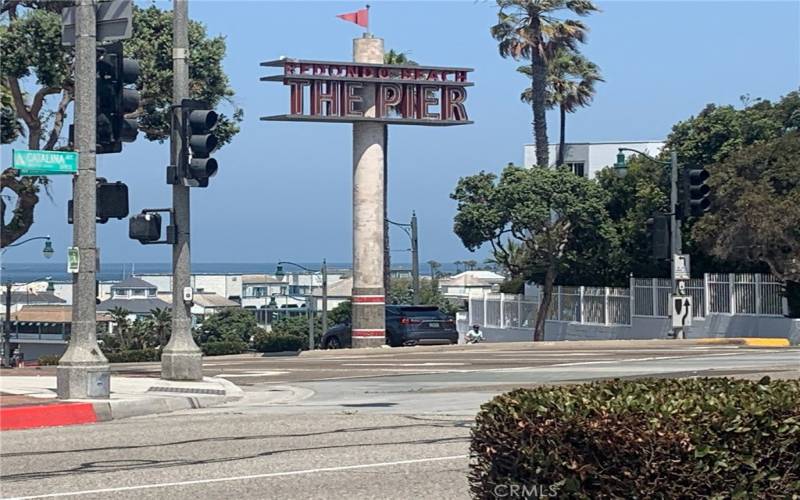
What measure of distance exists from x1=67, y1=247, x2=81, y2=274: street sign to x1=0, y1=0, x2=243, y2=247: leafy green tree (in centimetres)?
1147

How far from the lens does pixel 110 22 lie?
667 inches

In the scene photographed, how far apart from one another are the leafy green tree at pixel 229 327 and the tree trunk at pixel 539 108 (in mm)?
27737

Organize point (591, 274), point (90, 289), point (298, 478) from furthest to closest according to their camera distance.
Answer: point (591, 274) < point (90, 289) < point (298, 478)

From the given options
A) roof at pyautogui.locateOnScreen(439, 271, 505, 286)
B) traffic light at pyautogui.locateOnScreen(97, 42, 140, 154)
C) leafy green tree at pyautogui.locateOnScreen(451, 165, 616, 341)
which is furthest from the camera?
roof at pyautogui.locateOnScreen(439, 271, 505, 286)

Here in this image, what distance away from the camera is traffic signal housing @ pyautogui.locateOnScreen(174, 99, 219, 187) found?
19.3 meters

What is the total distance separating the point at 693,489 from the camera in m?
6.64

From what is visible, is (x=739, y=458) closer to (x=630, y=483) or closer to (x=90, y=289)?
(x=630, y=483)

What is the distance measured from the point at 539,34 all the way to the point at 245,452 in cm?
5160

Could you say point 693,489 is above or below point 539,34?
below

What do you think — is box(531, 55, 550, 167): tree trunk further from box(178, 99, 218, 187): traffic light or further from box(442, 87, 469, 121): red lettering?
box(178, 99, 218, 187): traffic light

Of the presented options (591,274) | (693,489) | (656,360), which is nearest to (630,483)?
(693,489)

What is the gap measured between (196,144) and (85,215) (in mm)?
2854

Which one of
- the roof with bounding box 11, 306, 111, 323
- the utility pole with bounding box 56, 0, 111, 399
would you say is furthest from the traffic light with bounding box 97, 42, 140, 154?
the roof with bounding box 11, 306, 111, 323

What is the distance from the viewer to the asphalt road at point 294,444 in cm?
984
